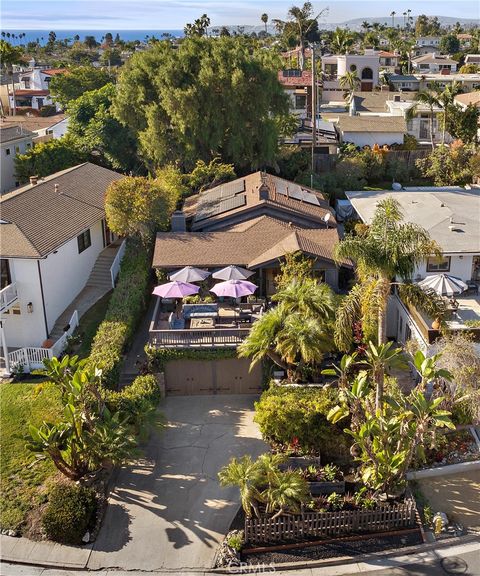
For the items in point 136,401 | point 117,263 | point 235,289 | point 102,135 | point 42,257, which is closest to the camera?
point 136,401

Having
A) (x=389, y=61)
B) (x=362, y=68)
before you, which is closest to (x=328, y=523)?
(x=362, y=68)

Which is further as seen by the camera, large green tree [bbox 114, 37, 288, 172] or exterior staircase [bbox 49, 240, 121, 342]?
large green tree [bbox 114, 37, 288, 172]

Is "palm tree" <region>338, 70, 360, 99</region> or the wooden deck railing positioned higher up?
"palm tree" <region>338, 70, 360, 99</region>

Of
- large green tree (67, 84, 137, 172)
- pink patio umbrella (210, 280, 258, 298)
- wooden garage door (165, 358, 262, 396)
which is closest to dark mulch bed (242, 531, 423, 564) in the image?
wooden garage door (165, 358, 262, 396)

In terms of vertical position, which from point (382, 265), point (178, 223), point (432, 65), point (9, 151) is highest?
point (432, 65)

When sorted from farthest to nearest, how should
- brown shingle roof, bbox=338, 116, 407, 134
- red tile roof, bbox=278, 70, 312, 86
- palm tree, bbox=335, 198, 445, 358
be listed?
red tile roof, bbox=278, 70, 312, 86 < brown shingle roof, bbox=338, 116, 407, 134 < palm tree, bbox=335, 198, 445, 358

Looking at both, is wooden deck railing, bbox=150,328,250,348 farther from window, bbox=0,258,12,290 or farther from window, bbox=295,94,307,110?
window, bbox=295,94,307,110

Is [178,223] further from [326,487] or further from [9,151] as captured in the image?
[9,151]
